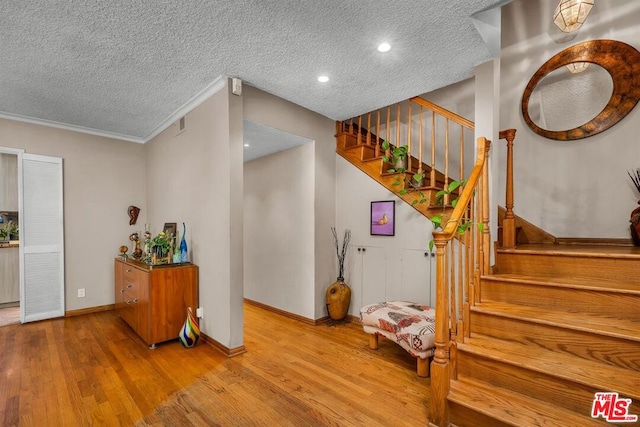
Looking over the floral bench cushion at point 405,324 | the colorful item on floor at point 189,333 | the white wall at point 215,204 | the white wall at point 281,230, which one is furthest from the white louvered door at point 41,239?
the floral bench cushion at point 405,324

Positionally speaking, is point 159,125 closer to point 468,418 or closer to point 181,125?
point 181,125

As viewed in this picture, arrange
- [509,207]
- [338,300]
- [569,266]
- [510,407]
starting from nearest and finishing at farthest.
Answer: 1. [510,407]
2. [569,266]
3. [509,207]
4. [338,300]

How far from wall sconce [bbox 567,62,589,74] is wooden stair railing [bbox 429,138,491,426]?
66.7 inches

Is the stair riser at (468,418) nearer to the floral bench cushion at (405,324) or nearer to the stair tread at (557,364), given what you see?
the stair tread at (557,364)

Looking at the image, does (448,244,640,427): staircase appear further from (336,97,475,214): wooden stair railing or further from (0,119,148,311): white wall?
(0,119,148,311): white wall

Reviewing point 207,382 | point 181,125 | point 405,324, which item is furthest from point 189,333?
point 181,125

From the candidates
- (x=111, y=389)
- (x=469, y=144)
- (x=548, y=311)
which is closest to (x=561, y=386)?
(x=548, y=311)

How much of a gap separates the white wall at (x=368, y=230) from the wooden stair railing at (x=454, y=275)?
0.82 m

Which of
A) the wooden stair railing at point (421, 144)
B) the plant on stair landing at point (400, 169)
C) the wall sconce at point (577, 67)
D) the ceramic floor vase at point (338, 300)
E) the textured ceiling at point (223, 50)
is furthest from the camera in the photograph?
the ceramic floor vase at point (338, 300)

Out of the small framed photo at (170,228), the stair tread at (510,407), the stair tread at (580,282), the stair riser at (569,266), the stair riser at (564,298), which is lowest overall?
the stair tread at (510,407)

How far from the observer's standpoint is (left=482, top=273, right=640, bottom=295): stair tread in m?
1.85

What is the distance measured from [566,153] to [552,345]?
91.7 inches

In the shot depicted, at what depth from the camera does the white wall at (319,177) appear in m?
3.42

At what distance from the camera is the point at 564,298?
198 centimetres
